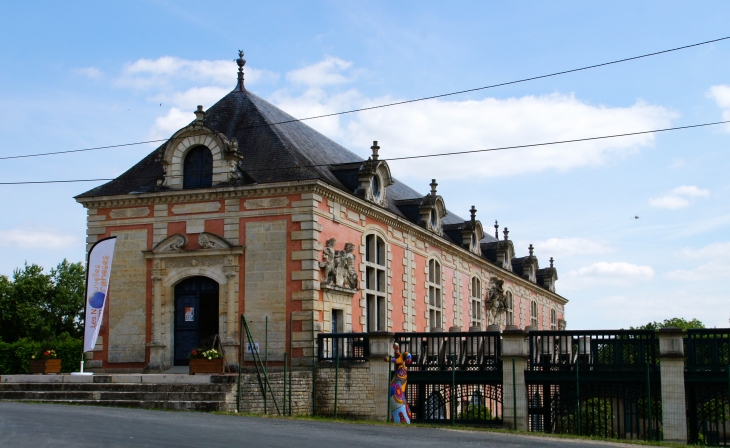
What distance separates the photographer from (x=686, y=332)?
20.1m

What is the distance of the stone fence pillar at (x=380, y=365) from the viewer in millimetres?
21875

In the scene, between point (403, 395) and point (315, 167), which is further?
point (315, 167)

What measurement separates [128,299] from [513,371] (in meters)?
10.4

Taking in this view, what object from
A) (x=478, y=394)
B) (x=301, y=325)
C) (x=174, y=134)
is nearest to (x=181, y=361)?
(x=301, y=325)

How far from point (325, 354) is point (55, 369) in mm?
6842

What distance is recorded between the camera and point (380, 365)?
22.0 m

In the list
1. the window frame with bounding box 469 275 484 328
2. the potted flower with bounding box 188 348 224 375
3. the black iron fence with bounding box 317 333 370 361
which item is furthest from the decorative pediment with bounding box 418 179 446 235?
the potted flower with bounding box 188 348 224 375

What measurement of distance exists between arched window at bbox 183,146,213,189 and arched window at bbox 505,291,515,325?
21.7m

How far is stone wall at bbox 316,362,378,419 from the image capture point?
72.0 ft

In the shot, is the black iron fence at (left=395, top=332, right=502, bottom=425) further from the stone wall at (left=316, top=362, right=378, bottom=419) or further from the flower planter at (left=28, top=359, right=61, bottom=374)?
the flower planter at (left=28, top=359, right=61, bottom=374)

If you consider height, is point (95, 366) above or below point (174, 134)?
below

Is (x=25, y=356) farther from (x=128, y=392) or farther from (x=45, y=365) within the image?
(x=128, y=392)

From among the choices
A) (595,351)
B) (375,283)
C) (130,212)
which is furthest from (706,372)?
(130,212)

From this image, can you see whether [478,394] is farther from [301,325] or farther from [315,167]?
[315,167]
